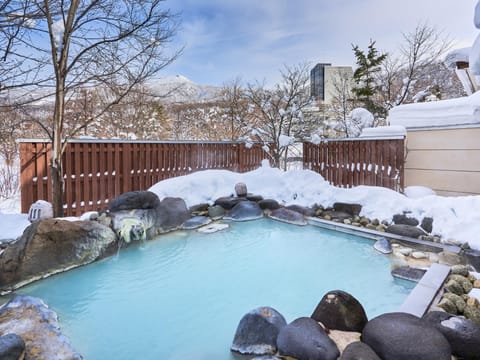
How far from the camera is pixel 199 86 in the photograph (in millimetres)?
11766

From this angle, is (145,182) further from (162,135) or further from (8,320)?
(162,135)

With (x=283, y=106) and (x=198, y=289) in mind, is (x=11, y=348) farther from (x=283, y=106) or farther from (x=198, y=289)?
(x=283, y=106)

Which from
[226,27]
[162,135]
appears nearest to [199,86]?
[162,135]

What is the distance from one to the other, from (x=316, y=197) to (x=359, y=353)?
4.25 metres

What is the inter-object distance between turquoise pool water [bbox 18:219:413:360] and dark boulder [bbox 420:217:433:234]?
766mm

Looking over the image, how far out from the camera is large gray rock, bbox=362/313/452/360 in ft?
5.22

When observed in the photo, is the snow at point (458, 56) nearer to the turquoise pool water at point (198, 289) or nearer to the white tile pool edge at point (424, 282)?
the white tile pool edge at point (424, 282)

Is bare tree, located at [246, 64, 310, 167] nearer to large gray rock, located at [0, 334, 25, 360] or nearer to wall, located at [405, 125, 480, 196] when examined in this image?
wall, located at [405, 125, 480, 196]

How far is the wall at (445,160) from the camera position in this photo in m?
4.77

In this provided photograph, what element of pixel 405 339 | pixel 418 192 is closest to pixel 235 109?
pixel 418 192

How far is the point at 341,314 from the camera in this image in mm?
2053

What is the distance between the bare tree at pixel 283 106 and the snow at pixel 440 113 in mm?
2628

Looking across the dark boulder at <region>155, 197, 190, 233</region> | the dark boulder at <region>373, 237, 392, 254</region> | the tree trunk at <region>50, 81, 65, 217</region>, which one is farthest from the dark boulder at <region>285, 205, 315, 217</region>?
the tree trunk at <region>50, 81, 65, 217</region>

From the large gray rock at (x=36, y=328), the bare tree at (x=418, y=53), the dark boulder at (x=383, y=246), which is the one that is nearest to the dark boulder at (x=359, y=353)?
the large gray rock at (x=36, y=328)
